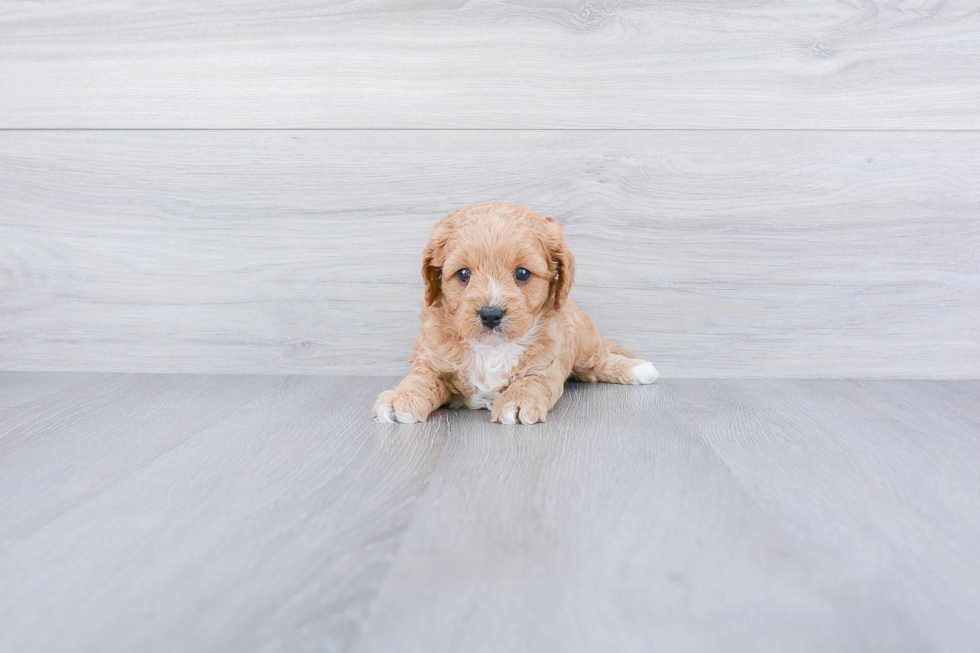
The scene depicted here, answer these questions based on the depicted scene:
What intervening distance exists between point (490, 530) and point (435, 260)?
2.52 ft

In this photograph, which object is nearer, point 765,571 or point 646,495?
point 765,571

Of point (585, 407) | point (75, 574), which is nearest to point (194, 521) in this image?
point (75, 574)

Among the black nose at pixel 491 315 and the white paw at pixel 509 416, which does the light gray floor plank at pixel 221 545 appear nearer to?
the white paw at pixel 509 416

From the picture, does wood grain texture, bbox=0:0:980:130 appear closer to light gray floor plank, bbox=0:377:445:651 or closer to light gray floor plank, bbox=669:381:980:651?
light gray floor plank, bbox=669:381:980:651

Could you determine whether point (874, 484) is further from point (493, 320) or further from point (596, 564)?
point (493, 320)

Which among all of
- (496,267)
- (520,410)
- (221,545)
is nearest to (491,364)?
(520,410)

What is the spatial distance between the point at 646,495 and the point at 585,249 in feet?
3.42

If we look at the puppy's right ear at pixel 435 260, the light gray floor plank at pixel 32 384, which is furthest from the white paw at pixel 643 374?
the light gray floor plank at pixel 32 384

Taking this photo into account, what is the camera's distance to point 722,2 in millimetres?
1906

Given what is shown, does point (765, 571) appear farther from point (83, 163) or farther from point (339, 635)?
point (83, 163)

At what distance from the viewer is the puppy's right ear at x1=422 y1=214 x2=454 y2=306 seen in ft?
4.99

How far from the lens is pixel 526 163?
1940 millimetres

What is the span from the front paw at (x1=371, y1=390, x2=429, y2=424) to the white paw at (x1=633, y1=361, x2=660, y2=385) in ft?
2.31

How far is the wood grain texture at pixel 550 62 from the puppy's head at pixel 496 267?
57 centimetres
